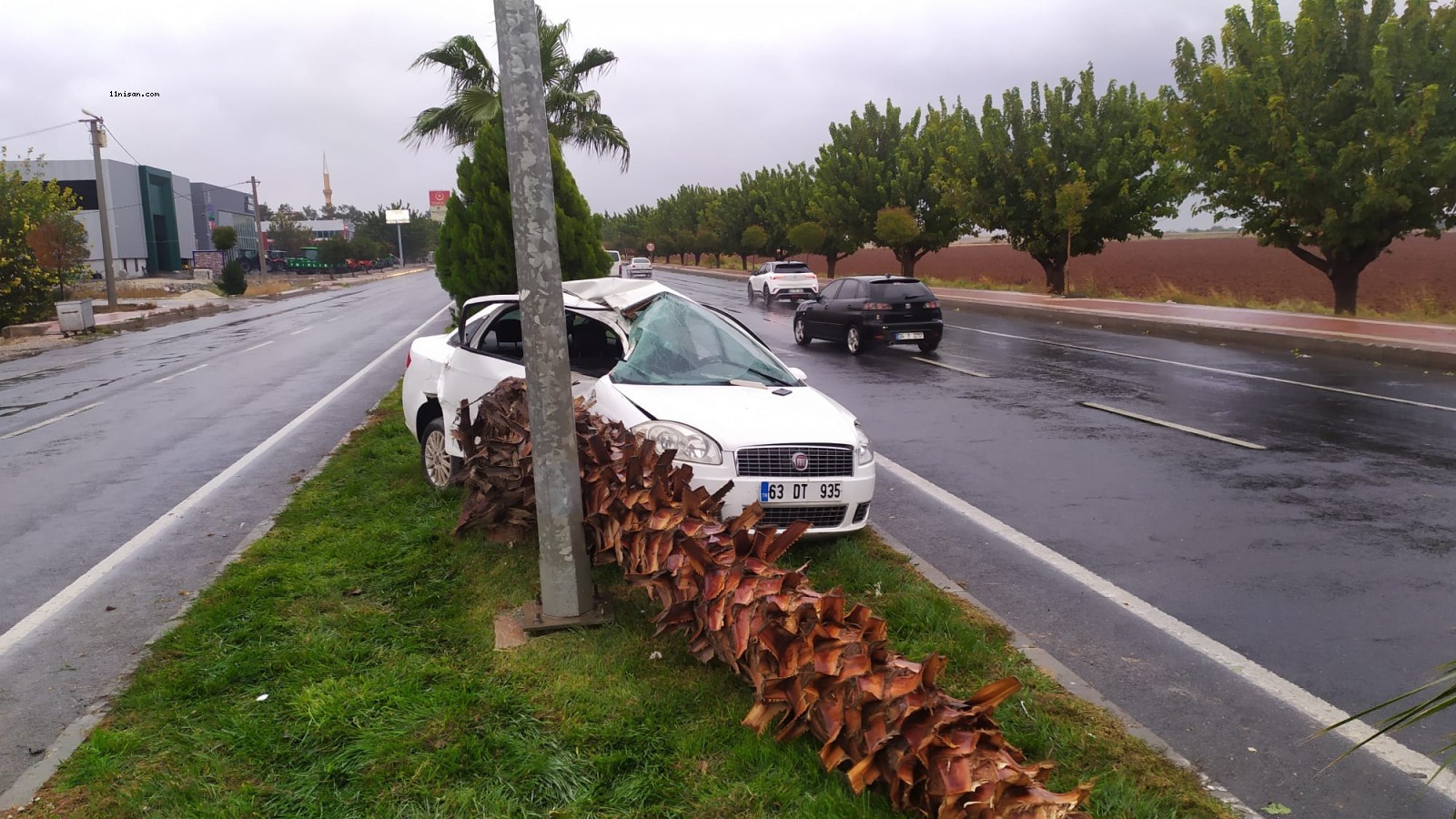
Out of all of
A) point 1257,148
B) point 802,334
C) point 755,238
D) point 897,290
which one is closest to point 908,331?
point 897,290

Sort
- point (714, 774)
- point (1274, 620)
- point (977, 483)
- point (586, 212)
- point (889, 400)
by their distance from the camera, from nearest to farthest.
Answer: point (714, 774) → point (1274, 620) → point (977, 483) → point (889, 400) → point (586, 212)

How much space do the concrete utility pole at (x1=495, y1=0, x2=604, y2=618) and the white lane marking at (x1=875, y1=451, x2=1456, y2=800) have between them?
3025 mm

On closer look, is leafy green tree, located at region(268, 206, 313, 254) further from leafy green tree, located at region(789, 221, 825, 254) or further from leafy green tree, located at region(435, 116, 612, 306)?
leafy green tree, located at region(435, 116, 612, 306)

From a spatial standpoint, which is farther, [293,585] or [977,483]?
[977,483]

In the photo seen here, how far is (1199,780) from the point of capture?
3703 millimetres

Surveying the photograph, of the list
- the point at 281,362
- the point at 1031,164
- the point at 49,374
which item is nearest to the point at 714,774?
the point at 281,362

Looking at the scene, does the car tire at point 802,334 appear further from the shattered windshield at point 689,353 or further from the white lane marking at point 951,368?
the shattered windshield at point 689,353

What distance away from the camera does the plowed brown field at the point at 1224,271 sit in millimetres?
36000

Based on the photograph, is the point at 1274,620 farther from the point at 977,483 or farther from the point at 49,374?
the point at 49,374

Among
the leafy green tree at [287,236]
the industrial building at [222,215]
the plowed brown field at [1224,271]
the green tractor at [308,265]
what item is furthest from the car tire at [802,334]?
the leafy green tree at [287,236]

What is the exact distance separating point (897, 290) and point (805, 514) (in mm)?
14213

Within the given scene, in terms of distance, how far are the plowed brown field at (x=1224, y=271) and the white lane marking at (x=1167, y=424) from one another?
70.3ft

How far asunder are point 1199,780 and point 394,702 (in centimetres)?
322

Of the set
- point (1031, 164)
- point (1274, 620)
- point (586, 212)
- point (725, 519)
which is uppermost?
point (1031, 164)
